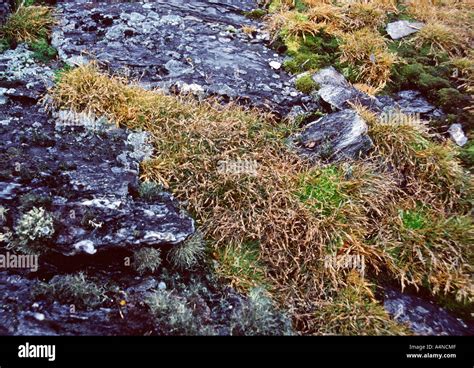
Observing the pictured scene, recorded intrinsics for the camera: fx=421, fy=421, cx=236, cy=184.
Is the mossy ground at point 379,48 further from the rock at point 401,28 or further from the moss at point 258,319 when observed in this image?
the moss at point 258,319

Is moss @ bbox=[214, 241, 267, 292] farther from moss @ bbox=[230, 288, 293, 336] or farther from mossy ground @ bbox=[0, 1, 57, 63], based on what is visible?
mossy ground @ bbox=[0, 1, 57, 63]

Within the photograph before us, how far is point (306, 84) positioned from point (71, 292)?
4.09 m

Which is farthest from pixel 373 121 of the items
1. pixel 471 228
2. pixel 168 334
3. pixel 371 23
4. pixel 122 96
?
pixel 168 334

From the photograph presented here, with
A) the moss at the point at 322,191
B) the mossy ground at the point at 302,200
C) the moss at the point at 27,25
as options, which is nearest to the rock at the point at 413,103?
the mossy ground at the point at 302,200

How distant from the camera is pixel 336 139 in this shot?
16.6ft

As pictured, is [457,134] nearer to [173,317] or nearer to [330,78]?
[330,78]

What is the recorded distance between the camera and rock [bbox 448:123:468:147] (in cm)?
549

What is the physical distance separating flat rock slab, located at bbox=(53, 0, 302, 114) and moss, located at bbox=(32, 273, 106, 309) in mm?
2906

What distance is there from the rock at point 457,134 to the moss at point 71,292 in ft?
15.4

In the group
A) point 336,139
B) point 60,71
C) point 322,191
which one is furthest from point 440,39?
point 60,71

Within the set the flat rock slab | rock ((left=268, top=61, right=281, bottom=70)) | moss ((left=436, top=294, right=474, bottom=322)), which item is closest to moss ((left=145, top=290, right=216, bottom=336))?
moss ((left=436, top=294, right=474, bottom=322))

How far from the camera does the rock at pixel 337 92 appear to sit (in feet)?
18.1

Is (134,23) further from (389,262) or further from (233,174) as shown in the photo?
(389,262)

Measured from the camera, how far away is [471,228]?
14.4ft
